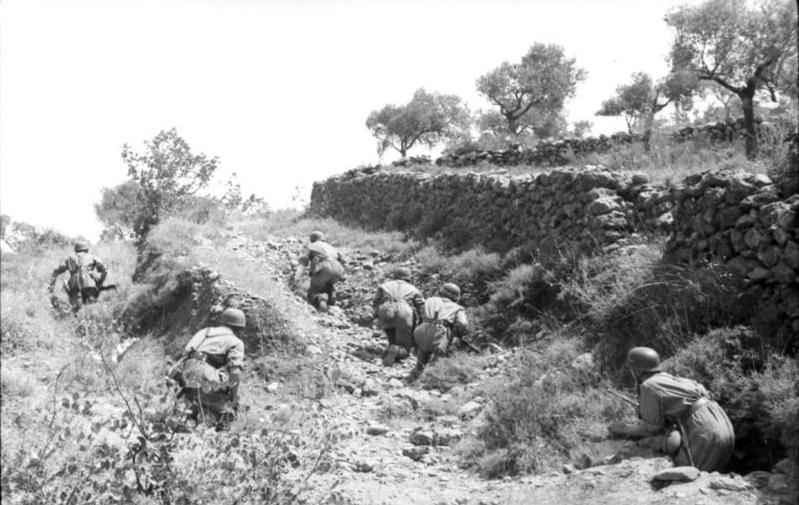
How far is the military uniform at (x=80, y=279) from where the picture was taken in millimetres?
12016

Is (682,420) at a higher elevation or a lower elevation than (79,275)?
lower

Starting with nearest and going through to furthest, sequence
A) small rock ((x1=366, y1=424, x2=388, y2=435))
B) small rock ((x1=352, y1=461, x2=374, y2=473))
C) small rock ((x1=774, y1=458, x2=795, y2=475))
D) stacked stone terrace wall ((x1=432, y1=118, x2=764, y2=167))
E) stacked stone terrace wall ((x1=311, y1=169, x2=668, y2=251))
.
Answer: small rock ((x1=774, y1=458, x2=795, y2=475)), small rock ((x1=352, y1=461, x2=374, y2=473)), small rock ((x1=366, y1=424, x2=388, y2=435)), stacked stone terrace wall ((x1=311, y1=169, x2=668, y2=251)), stacked stone terrace wall ((x1=432, y1=118, x2=764, y2=167))

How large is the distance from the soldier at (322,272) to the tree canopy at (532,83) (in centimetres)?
1612

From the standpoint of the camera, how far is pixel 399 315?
10.5m

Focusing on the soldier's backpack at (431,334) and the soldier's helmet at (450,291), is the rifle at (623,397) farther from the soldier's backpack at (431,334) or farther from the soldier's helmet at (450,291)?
the soldier's helmet at (450,291)

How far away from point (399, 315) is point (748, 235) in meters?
5.01

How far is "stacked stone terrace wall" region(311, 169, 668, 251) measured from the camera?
1006 cm

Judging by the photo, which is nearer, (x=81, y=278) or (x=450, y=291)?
(x=450, y=291)

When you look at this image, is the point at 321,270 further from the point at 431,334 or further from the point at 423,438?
the point at 423,438

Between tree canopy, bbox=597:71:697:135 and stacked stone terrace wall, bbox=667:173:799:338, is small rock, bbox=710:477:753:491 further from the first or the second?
tree canopy, bbox=597:71:697:135

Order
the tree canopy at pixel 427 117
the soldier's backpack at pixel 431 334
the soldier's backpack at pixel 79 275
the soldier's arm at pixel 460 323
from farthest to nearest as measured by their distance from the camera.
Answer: the tree canopy at pixel 427 117 < the soldier's backpack at pixel 79 275 < the soldier's arm at pixel 460 323 < the soldier's backpack at pixel 431 334

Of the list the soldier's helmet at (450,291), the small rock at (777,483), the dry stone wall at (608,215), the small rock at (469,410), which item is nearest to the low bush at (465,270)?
the dry stone wall at (608,215)

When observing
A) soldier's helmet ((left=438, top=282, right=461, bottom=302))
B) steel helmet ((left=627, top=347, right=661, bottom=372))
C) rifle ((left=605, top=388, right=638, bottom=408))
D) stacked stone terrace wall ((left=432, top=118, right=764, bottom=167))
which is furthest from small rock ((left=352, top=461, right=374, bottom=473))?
stacked stone terrace wall ((left=432, top=118, right=764, bottom=167))

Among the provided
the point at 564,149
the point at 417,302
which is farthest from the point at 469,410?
the point at 564,149
